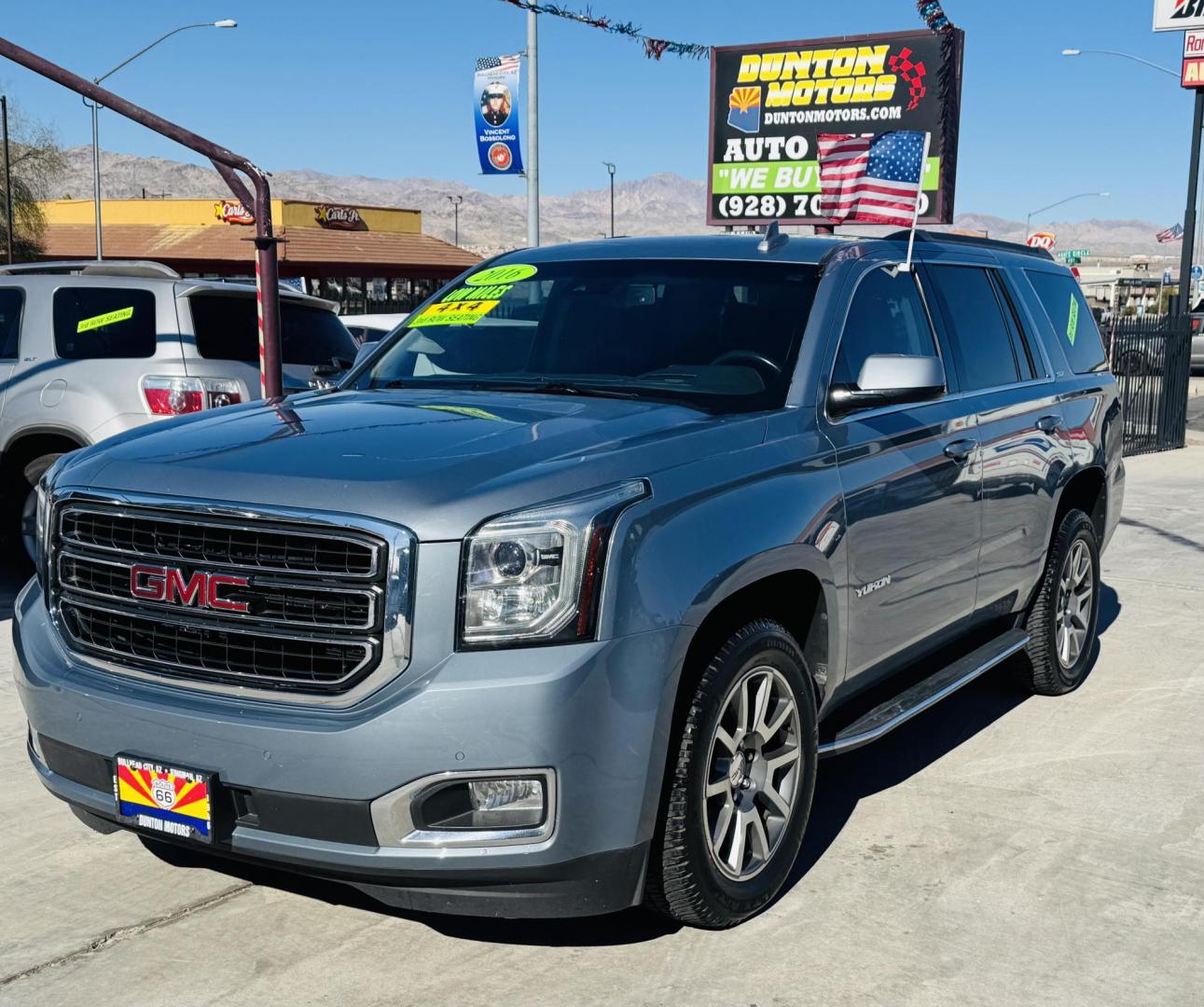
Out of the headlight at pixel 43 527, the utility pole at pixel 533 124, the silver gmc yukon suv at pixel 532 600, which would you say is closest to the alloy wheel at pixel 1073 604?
the silver gmc yukon suv at pixel 532 600

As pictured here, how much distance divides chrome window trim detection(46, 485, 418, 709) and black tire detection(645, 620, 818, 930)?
32.0 inches

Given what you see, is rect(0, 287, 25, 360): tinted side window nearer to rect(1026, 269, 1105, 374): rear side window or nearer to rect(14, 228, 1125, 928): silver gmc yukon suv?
rect(14, 228, 1125, 928): silver gmc yukon suv

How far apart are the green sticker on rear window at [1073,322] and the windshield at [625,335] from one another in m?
2.54

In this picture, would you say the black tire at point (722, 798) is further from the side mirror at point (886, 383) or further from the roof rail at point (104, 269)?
the roof rail at point (104, 269)

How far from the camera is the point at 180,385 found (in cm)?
840

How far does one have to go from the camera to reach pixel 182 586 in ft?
11.5

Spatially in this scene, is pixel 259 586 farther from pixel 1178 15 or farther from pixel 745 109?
pixel 745 109

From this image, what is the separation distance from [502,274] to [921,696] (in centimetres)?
229

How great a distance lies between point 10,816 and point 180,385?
13.2 ft

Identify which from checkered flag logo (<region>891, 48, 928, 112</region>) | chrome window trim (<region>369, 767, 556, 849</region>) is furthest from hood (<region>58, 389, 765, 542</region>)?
checkered flag logo (<region>891, 48, 928, 112</region>)

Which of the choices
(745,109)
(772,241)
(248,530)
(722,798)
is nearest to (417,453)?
(248,530)

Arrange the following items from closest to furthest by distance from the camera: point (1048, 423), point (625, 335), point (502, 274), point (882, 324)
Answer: point (625, 335) → point (882, 324) → point (502, 274) → point (1048, 423)

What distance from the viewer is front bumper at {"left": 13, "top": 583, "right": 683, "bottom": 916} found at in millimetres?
3219

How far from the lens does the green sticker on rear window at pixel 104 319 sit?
8.56 metres
